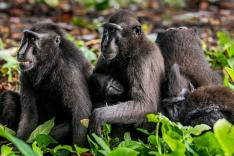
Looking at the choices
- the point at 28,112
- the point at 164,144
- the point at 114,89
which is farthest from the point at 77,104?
the point at 164,144

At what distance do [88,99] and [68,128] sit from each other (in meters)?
0.38

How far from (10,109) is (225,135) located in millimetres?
2963

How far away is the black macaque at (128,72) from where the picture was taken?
7.17 m

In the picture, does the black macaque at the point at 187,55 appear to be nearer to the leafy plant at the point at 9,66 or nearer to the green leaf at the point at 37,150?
the green leaf at the point at 37,150

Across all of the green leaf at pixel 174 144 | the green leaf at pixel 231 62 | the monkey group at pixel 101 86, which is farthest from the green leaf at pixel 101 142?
the green leaf at pixel 231 62

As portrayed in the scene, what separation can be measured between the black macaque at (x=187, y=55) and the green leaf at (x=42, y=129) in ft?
5.00

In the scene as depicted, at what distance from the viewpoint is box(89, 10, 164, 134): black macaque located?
717cm

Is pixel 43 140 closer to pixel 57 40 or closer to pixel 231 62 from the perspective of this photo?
pixel 57 40

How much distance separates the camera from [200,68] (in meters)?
8.05

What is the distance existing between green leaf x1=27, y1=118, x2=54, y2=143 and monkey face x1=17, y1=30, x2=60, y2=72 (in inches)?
24.7

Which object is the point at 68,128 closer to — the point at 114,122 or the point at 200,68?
the point at 114,122

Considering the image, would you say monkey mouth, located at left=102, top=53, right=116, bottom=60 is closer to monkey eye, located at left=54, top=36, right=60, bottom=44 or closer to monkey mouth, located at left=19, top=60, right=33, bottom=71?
monkey eye, located at left=54, top=36, right=60, bottom=44

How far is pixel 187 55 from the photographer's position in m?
8.09

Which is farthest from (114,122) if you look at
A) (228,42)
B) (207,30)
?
(207,30)
